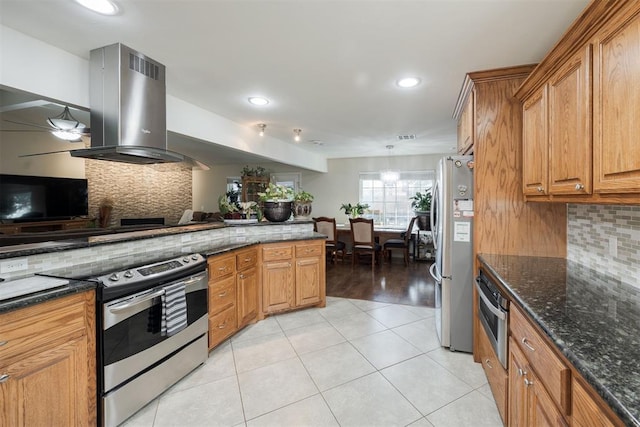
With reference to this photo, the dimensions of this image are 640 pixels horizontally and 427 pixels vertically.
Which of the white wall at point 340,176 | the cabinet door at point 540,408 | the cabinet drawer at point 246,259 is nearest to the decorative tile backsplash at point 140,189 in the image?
the white wall at point 340,176

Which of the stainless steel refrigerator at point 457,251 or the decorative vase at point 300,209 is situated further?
the decorative vase at point 300,209

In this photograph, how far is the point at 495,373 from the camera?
1.72m

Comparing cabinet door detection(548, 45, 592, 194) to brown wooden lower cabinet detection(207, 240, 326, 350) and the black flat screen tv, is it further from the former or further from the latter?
the black flat screen tv

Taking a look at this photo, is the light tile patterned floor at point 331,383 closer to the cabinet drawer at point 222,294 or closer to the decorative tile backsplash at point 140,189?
the cabinet drawer at point 222,294

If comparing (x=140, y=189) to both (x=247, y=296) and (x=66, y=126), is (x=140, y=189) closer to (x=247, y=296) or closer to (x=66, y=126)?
(x=66, y=126)

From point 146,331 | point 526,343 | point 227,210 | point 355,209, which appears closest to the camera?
point 526,343

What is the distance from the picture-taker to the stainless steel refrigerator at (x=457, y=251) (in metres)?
2.38

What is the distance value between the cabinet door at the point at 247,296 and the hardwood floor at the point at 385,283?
130 centimetres

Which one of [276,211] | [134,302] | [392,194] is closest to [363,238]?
[392,194]

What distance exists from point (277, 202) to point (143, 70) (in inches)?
71.5

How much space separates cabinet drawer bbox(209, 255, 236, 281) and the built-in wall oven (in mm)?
2052

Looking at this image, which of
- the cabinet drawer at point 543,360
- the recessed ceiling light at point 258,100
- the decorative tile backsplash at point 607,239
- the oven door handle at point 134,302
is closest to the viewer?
the cabinet drawer at point 543,360

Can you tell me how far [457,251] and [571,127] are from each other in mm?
1229

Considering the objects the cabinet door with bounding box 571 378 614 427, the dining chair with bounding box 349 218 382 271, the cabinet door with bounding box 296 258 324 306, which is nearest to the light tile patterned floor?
the cabinet door with bounding box 296 258 324 306
